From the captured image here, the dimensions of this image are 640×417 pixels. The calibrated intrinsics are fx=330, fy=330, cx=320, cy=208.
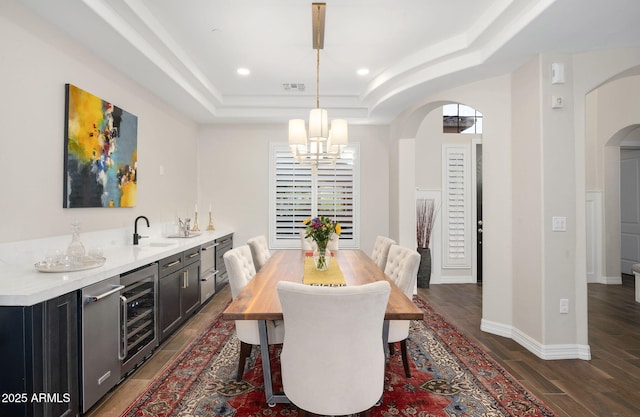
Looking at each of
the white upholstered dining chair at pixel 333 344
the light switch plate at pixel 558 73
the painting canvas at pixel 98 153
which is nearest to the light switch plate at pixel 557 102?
the light switch plate at pixel 558 73

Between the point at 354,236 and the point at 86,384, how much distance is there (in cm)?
409

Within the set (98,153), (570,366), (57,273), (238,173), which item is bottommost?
(570,366)

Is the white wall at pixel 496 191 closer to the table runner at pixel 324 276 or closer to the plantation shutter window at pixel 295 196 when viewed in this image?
the table runner at pixel 324 276

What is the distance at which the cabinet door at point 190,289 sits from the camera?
353 centimetres

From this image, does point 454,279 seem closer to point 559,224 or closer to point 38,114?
point 559,224

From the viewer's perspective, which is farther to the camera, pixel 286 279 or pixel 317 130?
pixel 317 130

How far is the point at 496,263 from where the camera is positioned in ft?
11.1

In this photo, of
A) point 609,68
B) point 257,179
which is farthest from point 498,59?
point 257,179

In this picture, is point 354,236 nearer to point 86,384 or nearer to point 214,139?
point 214,139

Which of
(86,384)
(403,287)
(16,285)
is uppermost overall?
(16,285)

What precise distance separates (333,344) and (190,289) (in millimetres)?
2672

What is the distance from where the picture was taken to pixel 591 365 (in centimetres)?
267

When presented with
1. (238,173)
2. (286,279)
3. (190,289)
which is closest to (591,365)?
(286,279)

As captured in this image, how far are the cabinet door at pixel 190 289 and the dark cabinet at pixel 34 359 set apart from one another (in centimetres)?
172
